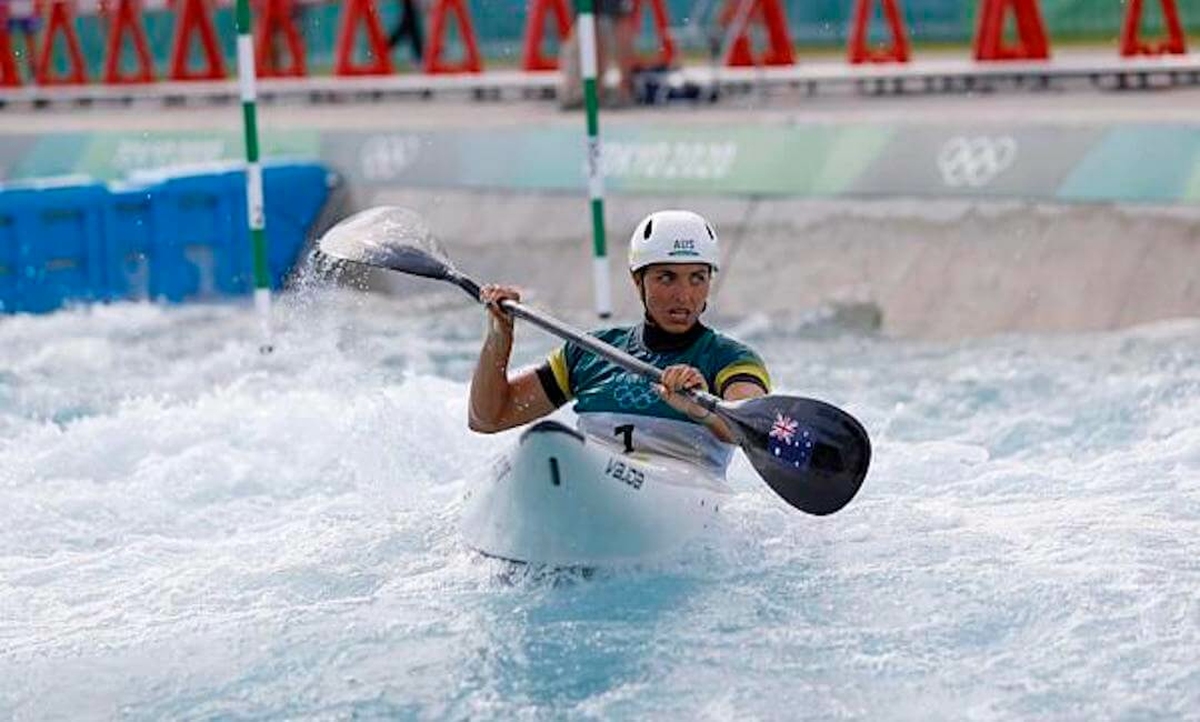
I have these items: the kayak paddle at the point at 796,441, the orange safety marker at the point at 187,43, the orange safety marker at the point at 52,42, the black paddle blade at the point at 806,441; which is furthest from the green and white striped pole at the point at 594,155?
the orange safety marker at the point at 52,42

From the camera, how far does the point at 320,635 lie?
18.9 ft

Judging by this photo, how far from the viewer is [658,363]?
20.4 feet

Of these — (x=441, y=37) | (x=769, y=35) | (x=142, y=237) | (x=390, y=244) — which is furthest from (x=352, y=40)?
(x=390, y=244)

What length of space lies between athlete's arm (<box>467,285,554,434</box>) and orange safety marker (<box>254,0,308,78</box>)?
12.2 metres

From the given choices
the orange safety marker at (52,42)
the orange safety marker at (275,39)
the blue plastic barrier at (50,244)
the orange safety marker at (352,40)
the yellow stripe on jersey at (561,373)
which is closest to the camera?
the yellow stripe on jersey at (561,373)

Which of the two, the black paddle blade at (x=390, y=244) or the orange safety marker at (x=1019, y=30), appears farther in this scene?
the orange safety marker at (x=1019, y=30)

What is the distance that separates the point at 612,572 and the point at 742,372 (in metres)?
0.67

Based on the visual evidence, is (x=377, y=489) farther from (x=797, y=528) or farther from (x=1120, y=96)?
(x=1120, y=96)

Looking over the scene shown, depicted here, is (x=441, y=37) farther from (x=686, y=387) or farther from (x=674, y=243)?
(x=686, y=387)

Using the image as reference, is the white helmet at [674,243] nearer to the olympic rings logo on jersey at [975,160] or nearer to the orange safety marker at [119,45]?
the olympic rings logo on jersey at [975,160]

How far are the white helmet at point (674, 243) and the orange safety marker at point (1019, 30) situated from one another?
26.3ft

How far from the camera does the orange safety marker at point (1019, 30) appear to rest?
45.1 feet

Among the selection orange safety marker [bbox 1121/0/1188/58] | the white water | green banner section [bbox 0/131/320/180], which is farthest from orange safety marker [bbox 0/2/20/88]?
the white water

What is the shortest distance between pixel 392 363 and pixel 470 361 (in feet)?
1.16
